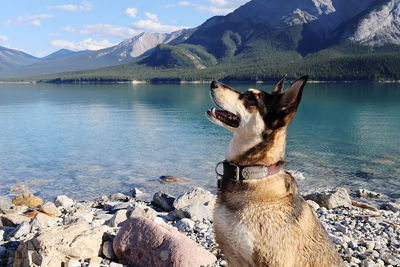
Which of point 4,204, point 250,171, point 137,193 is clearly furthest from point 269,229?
point 137,193

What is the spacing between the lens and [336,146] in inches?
1272

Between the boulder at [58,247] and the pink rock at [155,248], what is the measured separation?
58 cm

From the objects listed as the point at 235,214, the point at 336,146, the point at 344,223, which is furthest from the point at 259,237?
the point at 336,146

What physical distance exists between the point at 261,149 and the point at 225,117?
25.4 inches

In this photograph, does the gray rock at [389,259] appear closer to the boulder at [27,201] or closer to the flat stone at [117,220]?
the flat stone at [117,220]

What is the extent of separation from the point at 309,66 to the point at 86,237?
203m

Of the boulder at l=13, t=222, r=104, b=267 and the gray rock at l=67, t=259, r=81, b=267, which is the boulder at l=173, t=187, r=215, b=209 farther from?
the gray rock at l=67, t=259, r=81, b=267

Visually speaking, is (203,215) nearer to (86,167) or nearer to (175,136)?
(86,167)

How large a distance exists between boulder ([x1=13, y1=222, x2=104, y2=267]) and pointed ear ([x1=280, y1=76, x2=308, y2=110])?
519 centimetres

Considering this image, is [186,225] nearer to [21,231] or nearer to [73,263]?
[73,263]

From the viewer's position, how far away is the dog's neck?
14.8 ft

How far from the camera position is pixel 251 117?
4.54 meters

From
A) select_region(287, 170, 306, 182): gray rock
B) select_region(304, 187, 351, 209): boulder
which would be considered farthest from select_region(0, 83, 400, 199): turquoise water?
select_region(304, 187, 351, 209): boulder

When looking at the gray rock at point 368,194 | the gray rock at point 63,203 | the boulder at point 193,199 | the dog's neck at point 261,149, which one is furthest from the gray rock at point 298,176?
the dog's neck at point 261,149
